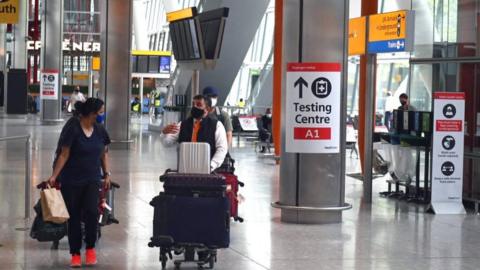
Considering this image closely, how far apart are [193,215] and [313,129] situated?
4.29 meters

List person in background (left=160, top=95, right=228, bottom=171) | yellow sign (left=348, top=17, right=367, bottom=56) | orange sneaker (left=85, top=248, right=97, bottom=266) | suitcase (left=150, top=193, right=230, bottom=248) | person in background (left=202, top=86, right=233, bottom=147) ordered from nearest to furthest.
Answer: suitcase (left=150, top=193, right=230, bottom=248) → orange sneaker (left=85, top=248, right=97, bottom=266) → person in background (left=160, top=95, right=228, bottom=171) → person in background (left=202, top=86, right=233, bottom=147) → yellow sign (left=348, top=17, right=367, bottom=56)

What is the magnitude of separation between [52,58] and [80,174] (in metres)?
38.1

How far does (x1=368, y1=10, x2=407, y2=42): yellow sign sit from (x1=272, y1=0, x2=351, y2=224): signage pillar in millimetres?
2551

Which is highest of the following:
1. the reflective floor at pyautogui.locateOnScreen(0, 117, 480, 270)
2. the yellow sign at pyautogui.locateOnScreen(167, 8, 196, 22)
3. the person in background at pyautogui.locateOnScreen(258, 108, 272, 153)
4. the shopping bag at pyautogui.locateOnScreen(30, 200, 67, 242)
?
the yellow sign at pyautogui.locateOnScreen(167, 8, 196, 22)

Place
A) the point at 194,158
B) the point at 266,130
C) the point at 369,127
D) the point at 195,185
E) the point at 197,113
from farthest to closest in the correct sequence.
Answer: the point at 266,130 < the point at 369,127 < the point at 197,113 < the point at 194,158 < the point at 195,185

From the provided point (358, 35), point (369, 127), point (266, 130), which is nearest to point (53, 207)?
point (369, 127)

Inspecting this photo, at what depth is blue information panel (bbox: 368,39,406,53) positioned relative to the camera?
1652 centimetres

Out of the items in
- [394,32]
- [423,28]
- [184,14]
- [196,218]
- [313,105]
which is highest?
[184,14]

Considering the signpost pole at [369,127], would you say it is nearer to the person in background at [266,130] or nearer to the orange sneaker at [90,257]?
the orange sneaker at [90,257]

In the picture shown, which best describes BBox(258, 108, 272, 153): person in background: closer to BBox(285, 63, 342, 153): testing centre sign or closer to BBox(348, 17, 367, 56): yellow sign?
BBox(348, 17, 367, 56): yellow sign

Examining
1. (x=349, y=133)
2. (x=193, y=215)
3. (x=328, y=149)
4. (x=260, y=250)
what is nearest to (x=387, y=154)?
(x=328, y=149)

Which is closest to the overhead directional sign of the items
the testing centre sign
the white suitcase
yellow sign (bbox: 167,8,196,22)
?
the testing centre sign

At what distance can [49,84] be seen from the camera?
153 ft

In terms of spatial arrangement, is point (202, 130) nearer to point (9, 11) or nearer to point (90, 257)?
point (90, 257)
